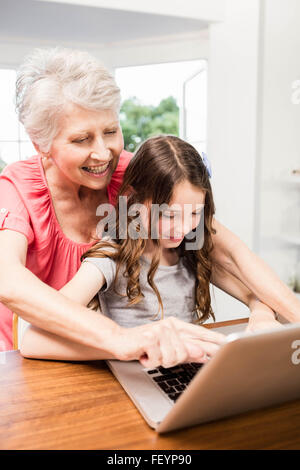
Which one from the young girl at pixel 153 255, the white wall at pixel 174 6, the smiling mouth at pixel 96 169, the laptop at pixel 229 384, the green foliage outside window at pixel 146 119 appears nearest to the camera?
the laptop at pixel 229 384

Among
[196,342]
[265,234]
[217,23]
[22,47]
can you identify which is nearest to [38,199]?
[196,342]

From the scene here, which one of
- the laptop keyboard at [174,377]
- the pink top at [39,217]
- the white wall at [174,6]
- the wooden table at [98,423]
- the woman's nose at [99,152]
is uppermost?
the white wall at [174,6]

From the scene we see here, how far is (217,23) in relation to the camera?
9.84 ft

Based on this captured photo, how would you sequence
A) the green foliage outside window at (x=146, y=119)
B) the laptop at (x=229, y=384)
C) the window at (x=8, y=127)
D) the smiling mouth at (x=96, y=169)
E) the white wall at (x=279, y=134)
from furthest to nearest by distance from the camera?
the green foliage outside window at (x=146, y=119)
the window at (x=8, y=127)
the white wall at (x=279, y=134)
the smiling mouth at (x=96, y=169)
the laptop at (x=229, y=384)

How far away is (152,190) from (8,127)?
277 centimetres

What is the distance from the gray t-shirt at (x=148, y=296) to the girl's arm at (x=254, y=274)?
119 mm

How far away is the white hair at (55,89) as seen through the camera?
1083mm

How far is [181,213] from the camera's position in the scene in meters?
1.10

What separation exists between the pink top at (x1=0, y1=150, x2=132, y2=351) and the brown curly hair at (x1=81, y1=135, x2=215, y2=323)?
0.16 meters

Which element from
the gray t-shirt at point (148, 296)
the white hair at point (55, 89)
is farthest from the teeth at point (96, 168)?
the gray t-shirt at point (148, 296)

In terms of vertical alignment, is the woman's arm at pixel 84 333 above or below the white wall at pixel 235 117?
below

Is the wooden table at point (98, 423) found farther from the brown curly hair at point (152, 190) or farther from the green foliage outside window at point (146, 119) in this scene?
the green foliage outside window at point (146, 119)

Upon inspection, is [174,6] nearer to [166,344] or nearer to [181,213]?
[181,213]

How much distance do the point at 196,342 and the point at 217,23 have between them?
2.74 meters
